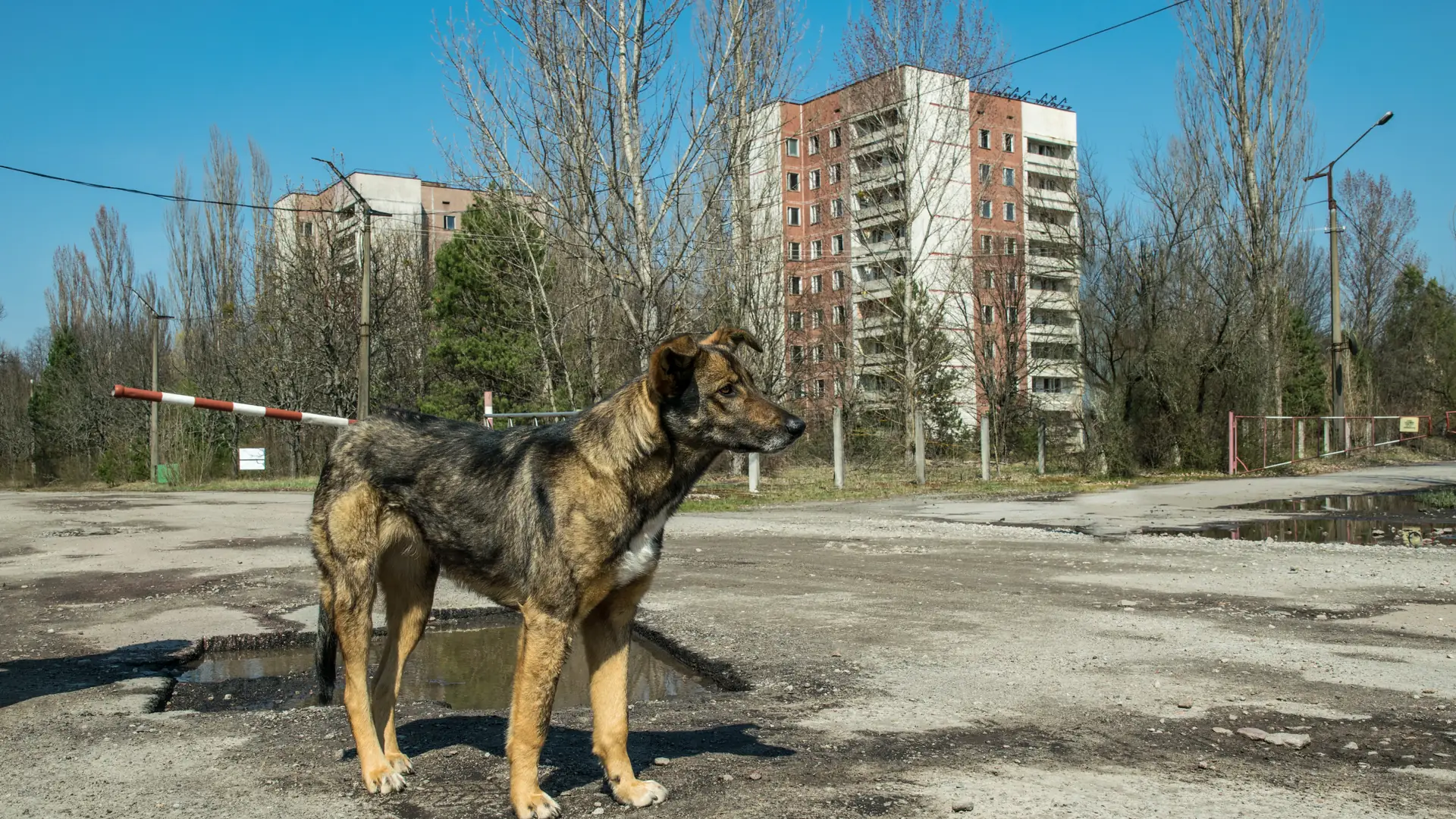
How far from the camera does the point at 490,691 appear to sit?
247 inches

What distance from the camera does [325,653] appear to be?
4.71m

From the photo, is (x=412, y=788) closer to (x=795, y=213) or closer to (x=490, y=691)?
(x=490, y=691)

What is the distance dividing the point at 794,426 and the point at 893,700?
221 centimetres

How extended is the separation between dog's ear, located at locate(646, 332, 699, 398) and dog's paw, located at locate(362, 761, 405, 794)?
187 cm

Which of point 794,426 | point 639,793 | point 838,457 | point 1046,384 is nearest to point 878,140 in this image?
point 838,457

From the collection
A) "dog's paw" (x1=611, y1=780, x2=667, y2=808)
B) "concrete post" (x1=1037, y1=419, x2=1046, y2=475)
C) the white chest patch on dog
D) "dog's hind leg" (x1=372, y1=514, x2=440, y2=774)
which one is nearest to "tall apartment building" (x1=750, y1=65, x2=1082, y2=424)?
"concrete post" (x1=1037, y1=419, x2=1046, y2=475)

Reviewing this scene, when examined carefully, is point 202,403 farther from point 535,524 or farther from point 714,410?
point 714,410

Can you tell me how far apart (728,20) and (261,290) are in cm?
2858

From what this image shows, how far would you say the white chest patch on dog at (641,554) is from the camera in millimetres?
3961

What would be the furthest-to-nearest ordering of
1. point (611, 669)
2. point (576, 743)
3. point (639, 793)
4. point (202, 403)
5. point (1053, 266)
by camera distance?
point (1053, 266) < point (202, 403) < point (576, 743) < point (611, 669) < point (639, 793)

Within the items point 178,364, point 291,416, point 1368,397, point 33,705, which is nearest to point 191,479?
point 178,364

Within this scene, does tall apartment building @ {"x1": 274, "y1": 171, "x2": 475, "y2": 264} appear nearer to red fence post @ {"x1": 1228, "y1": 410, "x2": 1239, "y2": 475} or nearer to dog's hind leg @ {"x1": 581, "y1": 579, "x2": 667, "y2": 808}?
red fence post @ {"x1": 1228, "y1": 410, "x2": 1239, "y2": 475}

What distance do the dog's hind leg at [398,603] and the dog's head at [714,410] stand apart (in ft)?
4.42

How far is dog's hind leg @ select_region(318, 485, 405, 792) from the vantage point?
14.2 ft
